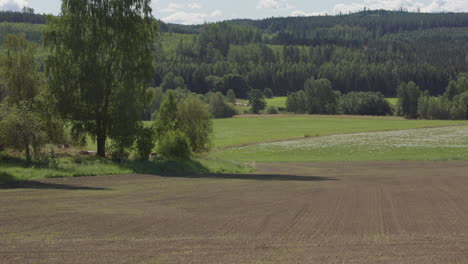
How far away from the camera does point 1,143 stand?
116ft

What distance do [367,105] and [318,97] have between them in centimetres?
1972

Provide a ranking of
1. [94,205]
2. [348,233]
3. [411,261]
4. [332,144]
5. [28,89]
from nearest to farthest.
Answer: [411,261]
[348,233]
[94,205]
[28,89]
[332,144]

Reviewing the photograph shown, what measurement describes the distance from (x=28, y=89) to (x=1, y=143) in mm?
18844

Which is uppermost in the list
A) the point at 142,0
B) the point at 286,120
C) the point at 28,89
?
the point at 142,0

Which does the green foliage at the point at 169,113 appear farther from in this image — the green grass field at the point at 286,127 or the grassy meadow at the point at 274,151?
the green grass field at the point at 286,127

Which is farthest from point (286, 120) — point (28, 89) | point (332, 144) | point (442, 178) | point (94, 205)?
point (94, 205)

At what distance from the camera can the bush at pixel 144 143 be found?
140ft

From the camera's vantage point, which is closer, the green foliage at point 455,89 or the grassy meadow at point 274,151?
the grassy meadow at point 274,151

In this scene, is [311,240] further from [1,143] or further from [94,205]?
[1,143]

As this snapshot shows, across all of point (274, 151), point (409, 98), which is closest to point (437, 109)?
point (409, 98)

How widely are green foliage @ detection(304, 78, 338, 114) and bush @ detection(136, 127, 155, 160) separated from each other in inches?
5518

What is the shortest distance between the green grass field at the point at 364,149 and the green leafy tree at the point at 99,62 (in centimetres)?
2168

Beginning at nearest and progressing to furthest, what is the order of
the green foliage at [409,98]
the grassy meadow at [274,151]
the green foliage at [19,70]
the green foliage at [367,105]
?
the grassy meadow at [274,151] < the green foliage at [19,70] < the green foliage at [409,98] < the green foliage at [367,105]

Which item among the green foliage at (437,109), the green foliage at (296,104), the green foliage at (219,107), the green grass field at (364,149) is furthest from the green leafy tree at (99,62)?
the green foliage at (296,104)
